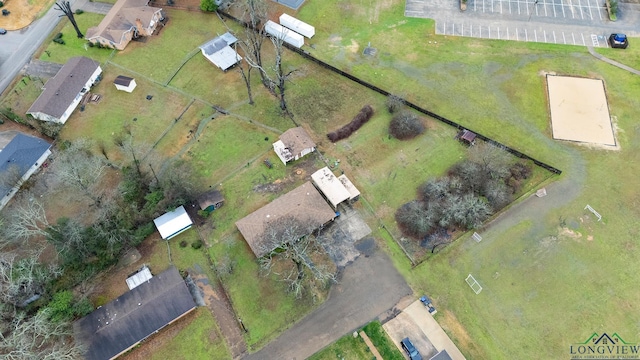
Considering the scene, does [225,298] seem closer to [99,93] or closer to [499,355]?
[499,355]

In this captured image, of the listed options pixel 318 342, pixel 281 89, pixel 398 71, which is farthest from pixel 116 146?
pixel 398 71

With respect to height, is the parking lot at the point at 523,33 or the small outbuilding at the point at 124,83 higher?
the small outbuilding at the point at 124,83

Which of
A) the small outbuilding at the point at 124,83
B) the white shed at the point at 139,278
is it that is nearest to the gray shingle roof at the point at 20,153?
the small outbuilding at the point at 124,83

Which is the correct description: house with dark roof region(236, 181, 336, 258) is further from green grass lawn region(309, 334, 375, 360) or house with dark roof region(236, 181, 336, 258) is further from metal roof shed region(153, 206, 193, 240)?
green grass lawn region(309, 334, 375, 360)

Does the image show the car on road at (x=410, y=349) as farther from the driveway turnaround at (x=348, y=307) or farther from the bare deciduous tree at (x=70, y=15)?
the bare deciduous tree at (x=70, y=15)

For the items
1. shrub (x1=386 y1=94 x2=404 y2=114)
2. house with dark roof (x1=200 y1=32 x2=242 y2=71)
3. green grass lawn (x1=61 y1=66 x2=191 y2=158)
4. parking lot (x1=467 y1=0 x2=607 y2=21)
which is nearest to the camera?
green grass lawn (x1=61 y1=66 x2=191 y2=158)

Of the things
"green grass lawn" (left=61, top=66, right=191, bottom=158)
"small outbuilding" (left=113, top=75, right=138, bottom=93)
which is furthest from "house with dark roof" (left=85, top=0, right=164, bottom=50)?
"small outbuilding" (left=113, top=75, right=138, bottom=93)
